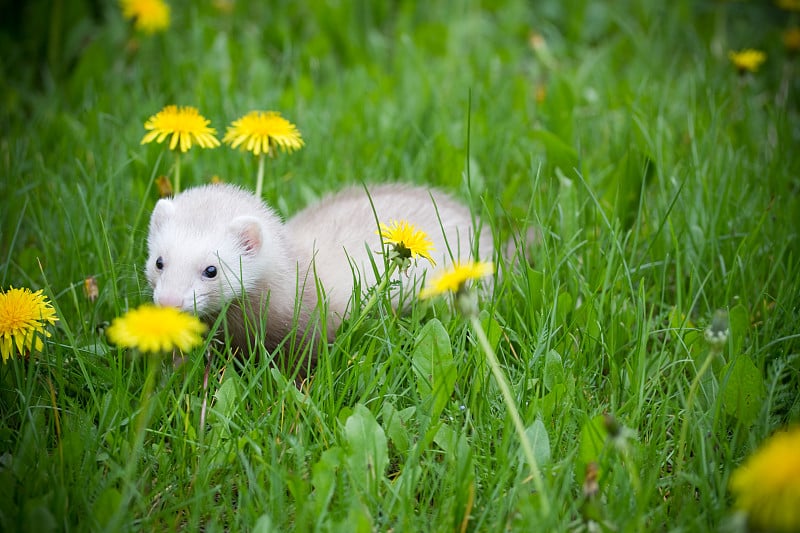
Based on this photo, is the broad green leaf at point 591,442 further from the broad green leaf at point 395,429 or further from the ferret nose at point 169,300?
the ferret nose at point 169,300

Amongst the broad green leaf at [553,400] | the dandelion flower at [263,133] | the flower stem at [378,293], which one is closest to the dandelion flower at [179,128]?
the dandelion flower at [263,133]

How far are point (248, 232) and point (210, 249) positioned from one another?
5.4 inches

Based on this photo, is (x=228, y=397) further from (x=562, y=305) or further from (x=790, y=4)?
(x=790, y=4)

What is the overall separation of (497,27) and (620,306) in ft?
10.9

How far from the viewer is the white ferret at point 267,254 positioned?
8.41 ft

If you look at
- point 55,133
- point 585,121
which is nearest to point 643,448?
point 585,121

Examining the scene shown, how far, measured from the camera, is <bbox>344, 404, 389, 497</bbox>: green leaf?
6.94 ft

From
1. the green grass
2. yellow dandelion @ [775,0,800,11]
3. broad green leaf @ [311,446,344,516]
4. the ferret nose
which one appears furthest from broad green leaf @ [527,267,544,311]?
yellow dandelion @ [775,0,800,11]

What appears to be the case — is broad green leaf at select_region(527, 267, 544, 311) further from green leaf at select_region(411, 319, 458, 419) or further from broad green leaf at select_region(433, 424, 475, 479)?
broad green leaf at select_region(433, 424, 475, 479)

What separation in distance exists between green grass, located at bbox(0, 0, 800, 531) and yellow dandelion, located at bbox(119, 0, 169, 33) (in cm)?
25

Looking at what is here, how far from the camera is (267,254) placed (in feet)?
8.96

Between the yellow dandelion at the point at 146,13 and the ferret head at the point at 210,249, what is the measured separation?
1.97m

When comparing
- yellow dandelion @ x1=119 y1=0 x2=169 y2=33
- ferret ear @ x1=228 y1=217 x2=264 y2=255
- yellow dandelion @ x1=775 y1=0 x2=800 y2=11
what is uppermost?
yellow dandelion @ x1=119 y1=0 x2=169 y2=33

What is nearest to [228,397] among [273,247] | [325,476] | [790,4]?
[325,476]
